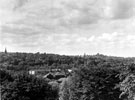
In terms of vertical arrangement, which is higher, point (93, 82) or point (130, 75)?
point (130, 75)

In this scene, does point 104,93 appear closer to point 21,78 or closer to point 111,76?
point 111,76

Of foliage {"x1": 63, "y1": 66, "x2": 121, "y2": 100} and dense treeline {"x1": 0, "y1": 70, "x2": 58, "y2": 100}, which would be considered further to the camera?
dense treeline {"x1": 0, "y1": 70, "x2": 58, "y2": 100}

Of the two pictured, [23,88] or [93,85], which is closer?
[93,85]

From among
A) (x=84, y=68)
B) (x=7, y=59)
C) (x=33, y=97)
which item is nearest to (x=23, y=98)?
(x=33, y=97)

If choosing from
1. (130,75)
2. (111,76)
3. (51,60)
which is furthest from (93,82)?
(51,60)

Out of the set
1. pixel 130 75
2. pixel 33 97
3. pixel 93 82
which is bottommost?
pixel 33 97

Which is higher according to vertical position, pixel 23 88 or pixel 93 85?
pixel 93 85

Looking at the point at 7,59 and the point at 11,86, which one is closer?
the point at 11,86

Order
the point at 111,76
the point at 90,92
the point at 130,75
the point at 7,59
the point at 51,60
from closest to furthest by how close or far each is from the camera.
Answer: the point at 130,75 < the point at 90,92 < the point at 111,76 < the point at 7,59 < the point at 51,60

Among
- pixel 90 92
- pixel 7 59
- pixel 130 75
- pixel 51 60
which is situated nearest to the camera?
pixel 130 75

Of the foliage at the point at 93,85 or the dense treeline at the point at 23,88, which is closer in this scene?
the foliage at the point at 93,85

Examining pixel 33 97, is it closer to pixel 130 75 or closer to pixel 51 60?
pixel 130 75
